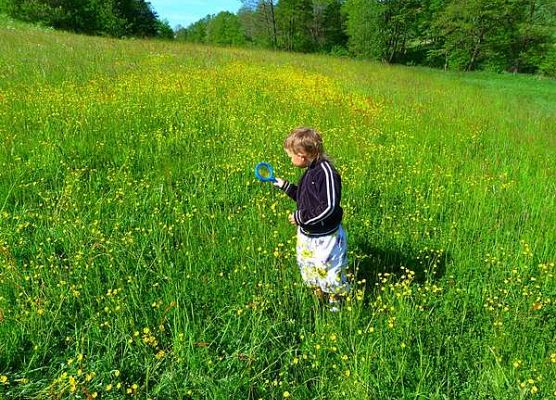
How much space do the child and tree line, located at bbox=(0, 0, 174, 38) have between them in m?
26.0

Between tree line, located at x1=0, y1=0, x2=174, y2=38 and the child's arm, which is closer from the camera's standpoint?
the child's arm

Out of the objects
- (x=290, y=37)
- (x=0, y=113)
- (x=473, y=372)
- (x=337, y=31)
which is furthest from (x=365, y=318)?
(x=337, y=31)

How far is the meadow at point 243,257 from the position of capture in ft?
7.72

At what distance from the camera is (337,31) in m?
55.6

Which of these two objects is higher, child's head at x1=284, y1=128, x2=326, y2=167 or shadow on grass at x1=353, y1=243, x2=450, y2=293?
child's head at x1=284, y1=128, x2=326, y2=167

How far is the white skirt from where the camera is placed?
9.61 ft

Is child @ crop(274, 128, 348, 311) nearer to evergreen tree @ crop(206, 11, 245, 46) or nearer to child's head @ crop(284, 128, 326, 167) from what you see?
child's head @ crop(284, 128, 326, 167)

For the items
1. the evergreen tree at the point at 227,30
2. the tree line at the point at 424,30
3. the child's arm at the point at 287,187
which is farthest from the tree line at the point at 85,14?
the evergreen tree at the point at 227,30

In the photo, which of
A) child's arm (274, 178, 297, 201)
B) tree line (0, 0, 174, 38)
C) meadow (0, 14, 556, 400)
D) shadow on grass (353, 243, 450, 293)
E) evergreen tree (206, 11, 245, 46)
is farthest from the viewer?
evergreen tree (206, 11, 245, 46)

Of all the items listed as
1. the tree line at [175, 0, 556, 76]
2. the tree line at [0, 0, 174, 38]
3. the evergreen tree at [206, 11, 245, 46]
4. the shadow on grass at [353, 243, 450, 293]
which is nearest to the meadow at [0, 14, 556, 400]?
the shadow on grass at [353, 243, 450, 293]

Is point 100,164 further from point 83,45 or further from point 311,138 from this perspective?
point 83,45

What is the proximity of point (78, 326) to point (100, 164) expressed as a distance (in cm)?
290

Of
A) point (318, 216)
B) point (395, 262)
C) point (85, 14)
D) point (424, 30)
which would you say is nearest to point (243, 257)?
point (318, 216)

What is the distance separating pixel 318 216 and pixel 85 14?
3797 centimetres
